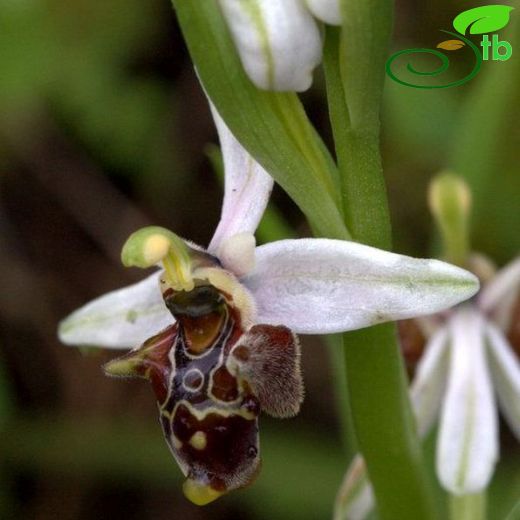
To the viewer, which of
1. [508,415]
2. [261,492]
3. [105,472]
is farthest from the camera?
[105,472]

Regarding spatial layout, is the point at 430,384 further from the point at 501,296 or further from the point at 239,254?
the point at 239,254

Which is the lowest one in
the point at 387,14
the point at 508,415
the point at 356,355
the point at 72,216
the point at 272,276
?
the point at 72,216

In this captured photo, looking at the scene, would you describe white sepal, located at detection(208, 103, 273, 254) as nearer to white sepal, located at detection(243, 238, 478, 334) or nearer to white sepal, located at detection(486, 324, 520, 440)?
white sepal, located at detection(243, 238, 478, 334)

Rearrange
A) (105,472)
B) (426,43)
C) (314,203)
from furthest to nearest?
1. (426,43)
2. (105,472)
3. (314,203)

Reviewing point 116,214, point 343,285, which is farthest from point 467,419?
point 116,214

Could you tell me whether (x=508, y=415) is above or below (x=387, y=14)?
below

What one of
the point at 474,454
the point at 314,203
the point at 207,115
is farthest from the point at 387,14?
the point at 207,115

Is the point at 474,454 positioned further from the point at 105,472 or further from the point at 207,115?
the point at 207,115

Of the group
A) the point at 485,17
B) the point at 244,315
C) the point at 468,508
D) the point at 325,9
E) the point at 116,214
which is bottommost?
the point at 116,214
